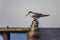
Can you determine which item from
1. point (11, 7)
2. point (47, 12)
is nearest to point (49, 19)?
point (47, 12)

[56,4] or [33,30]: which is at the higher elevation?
[56,4]

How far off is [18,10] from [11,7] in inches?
3.2

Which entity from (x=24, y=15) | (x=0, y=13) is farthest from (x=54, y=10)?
(x=0, y=13)

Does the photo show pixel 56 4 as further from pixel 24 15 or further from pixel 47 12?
pixel 24 15

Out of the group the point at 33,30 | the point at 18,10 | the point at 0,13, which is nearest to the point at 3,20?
the point at 0,13

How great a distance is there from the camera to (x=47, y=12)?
5.10 ft

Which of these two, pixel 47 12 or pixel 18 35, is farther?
pixel 47 12

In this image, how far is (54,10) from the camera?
1.56m

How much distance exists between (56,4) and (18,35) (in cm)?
57

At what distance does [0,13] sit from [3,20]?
0.08 meters

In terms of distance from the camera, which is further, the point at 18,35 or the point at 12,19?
the point at 12,19

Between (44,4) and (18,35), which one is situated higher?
(44,4)

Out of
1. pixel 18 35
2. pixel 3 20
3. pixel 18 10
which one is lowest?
pixel 18 35

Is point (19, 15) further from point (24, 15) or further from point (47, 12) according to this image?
point (47, 12)
